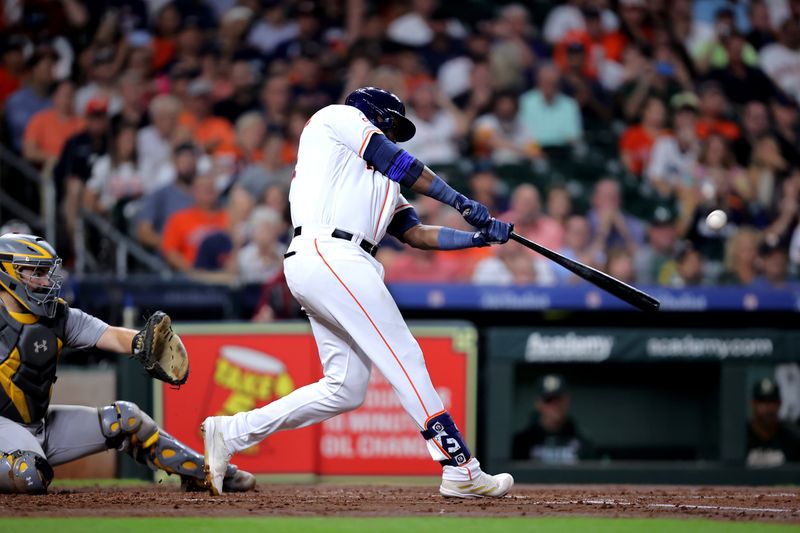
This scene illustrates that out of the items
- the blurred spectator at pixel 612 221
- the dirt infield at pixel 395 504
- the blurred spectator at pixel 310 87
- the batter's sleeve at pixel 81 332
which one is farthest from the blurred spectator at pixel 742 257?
the batter's sleeve at pixel 81 332

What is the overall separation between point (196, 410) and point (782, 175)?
6112 millimetres

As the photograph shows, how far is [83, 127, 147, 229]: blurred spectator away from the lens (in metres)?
9.59

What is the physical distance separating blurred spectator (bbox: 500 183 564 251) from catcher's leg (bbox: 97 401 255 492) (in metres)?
4.88

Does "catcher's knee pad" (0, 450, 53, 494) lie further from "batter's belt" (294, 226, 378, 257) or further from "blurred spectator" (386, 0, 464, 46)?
"blurred spectator" (386, 0, 464, 46)

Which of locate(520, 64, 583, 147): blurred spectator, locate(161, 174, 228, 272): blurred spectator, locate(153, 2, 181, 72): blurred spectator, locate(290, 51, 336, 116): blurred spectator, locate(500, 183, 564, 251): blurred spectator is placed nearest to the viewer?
locate(161, 174, 228, 272): blurred spectator

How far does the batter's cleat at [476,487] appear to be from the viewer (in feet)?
16.2

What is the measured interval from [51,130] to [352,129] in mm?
5826

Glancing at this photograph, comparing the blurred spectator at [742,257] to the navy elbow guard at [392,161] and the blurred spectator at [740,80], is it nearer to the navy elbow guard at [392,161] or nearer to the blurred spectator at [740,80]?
the blurred spectator at [740,80]

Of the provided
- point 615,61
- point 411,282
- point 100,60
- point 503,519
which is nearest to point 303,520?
point 503,519

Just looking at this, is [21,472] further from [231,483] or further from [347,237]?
[347,237]

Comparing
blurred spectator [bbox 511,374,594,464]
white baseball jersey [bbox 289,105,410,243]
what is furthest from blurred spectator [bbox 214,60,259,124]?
white baseball jersey [bbox 289,105,410,243]

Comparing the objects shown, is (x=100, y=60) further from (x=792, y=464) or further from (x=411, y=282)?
(x=792, y=464)

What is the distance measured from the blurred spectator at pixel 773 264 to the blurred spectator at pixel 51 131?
594 centimetres

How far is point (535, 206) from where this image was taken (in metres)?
9.85
